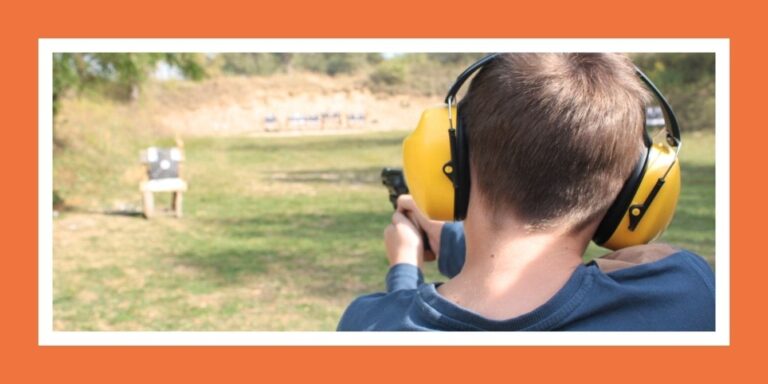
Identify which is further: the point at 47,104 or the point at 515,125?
the point at 47,104

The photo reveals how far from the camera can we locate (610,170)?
49.6 inches

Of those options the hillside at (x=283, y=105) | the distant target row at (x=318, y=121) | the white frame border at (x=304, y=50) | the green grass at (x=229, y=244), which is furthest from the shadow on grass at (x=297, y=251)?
the distant target row at (x=318, y=121)

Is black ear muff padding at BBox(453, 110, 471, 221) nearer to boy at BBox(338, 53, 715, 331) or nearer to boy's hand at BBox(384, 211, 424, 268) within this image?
boy at BBox(338, 53, 715, 331)

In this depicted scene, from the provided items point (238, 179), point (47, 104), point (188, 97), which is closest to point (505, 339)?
point (47, 104)

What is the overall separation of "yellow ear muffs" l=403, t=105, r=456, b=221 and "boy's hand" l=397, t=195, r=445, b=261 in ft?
0.89

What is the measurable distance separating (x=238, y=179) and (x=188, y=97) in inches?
580

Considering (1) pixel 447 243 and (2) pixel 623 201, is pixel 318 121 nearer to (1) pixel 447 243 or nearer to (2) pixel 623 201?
(1) pixel 447 243

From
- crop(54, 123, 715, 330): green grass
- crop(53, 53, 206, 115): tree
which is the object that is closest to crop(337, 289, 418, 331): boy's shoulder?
crop(54, 123, 715, 330): green grass

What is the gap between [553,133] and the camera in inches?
47.7

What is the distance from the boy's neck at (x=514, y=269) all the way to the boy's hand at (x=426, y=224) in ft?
1.24

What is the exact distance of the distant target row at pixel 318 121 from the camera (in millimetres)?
30938

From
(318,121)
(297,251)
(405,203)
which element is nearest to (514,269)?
(405,203)

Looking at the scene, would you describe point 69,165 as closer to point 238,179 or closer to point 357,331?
point 238,179

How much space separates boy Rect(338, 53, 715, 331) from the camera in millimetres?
1220
